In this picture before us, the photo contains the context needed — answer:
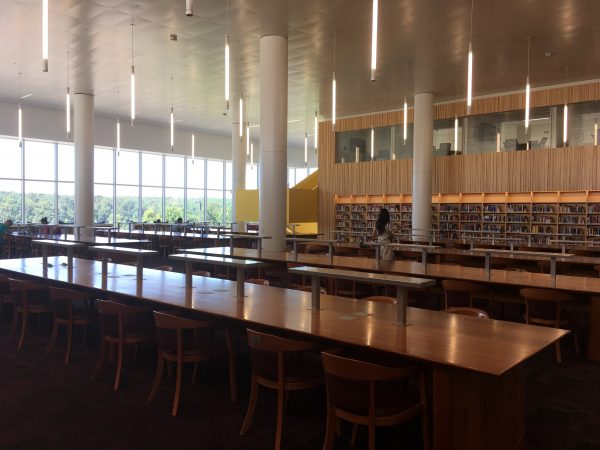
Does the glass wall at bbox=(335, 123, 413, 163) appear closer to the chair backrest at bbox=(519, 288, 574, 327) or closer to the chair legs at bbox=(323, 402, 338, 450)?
the chair backrest at bbox=(519, 288, 574, 327)

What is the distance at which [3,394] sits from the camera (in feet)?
12.7

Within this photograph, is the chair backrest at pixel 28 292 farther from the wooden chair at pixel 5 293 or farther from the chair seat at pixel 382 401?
the chair seat at pixel 382 401

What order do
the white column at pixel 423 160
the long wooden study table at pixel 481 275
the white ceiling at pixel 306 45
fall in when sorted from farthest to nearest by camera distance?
the white column at pixel 423 160
the white ceiling at pixel 306 45
the long wooden study table at pixel 481 275

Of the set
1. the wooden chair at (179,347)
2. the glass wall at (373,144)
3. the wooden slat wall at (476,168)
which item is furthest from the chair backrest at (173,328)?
the glass wall at (373,144)

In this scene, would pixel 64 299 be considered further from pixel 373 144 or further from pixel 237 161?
pixel 237 161

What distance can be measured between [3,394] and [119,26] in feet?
21.2

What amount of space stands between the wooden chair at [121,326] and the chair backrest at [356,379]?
2.02 meters

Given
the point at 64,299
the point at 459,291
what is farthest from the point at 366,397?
the point at 64,299

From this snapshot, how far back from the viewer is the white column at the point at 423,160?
40.8 ft

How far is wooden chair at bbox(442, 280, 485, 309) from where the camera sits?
16.7 feet

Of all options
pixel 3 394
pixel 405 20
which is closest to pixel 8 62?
pixel 405 20

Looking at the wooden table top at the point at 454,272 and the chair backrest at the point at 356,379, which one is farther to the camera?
the wooden table top at the point at 454,272

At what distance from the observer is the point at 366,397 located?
2.62 meters

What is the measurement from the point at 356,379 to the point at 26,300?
13.4 feet
